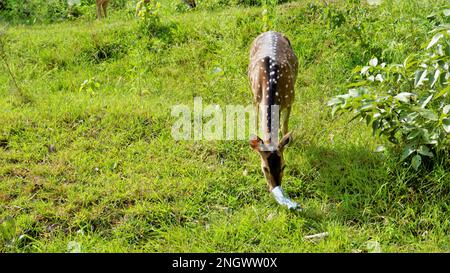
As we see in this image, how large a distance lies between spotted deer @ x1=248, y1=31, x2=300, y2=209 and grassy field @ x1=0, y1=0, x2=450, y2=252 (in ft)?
1.11

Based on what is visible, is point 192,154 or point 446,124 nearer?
point 446,124

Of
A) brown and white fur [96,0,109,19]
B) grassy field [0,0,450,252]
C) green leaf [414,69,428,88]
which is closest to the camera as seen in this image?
green leaf [414,69,428,88]

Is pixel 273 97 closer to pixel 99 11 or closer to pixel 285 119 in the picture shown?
pixel 285 119

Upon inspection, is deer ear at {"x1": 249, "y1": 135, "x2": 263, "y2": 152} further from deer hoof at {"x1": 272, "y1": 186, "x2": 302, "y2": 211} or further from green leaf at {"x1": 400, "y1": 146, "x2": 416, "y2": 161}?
green leaf at {"x1": 400, "y1": 146, "x2": 416, "y2": 161}

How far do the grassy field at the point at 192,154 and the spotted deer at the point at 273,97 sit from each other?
338mm

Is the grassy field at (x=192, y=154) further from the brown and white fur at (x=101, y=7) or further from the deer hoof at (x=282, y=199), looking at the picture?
the brown and white fur at (x=101, y=7)

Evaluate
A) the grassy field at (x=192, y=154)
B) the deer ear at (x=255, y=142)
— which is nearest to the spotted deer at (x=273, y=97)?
the deer ear at (x=255, y=142)

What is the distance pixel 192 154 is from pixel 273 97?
1187 millimetres

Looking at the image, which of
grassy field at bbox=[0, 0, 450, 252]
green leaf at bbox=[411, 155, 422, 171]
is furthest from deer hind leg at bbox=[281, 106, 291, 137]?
green leaf at bbox=[411, 155, 422, 171]

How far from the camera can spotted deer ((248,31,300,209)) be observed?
493 cm

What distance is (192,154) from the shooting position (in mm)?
6031

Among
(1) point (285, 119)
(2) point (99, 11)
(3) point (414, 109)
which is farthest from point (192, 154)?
(2) point (99, 11)

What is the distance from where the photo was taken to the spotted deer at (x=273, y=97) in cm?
493
